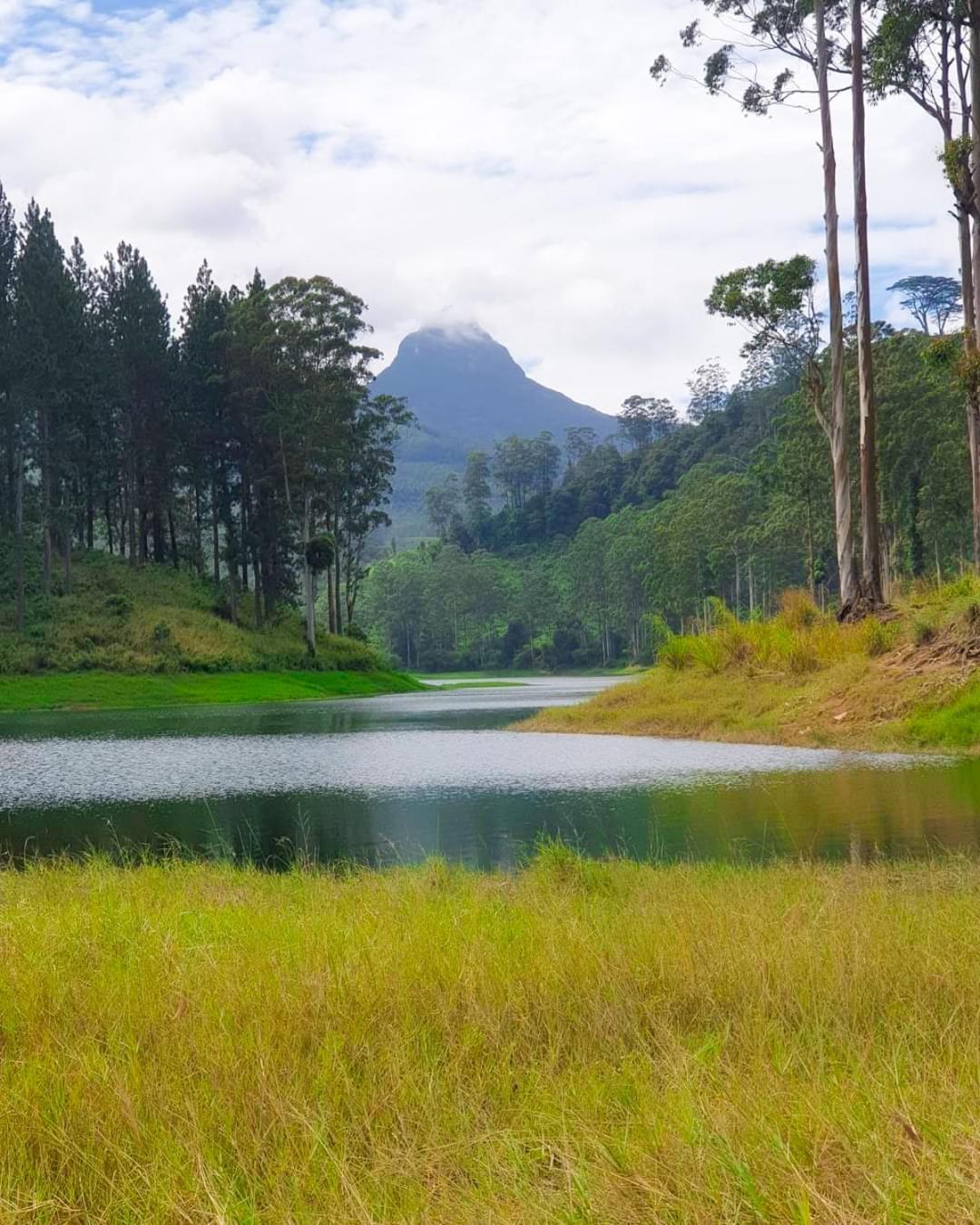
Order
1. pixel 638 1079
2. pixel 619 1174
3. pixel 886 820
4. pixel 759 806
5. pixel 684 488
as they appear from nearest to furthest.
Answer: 1. pixel 619 1174
2. pixel 638 1079
3. pixel 886 820
4. pixel 759 806
5. pixel 684 488

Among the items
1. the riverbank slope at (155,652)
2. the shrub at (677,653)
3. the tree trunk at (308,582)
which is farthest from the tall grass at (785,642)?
the tree trunk at (308,582)

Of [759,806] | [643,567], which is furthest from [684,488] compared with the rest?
[759,806]

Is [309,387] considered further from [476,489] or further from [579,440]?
[579,440]

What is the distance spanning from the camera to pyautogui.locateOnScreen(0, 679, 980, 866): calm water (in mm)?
10562

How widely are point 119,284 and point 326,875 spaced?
182ft

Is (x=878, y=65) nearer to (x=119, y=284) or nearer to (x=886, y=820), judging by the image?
(x=886, y=820)

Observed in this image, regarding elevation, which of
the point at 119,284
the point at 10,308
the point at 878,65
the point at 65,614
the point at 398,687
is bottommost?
the point at 398,687

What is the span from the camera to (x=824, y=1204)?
217cm

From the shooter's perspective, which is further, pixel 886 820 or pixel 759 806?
pixel 759 806

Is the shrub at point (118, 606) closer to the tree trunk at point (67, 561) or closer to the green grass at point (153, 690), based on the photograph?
the tree trunk at point (67, 561)

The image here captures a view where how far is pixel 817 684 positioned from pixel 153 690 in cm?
3005

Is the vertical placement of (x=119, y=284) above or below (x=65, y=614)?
above

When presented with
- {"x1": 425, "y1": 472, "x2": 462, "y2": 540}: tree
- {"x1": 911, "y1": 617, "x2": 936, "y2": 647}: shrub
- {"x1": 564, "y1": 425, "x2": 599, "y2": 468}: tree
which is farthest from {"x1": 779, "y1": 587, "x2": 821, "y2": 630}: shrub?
{"x1": 564, "y1": 425, "x2": 599, "y2": 468}: tree

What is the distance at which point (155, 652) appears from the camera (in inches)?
1842
